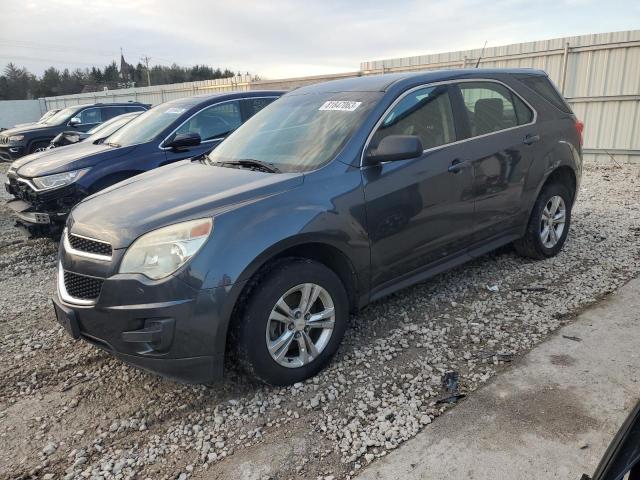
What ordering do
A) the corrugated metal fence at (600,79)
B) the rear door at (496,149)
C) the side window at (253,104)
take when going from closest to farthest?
the rear door at (496,149), the side window at (253,104), the corrugated metal fence at (600,79)

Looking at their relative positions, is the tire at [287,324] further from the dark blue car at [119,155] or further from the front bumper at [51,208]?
the front bumper at [51,208]

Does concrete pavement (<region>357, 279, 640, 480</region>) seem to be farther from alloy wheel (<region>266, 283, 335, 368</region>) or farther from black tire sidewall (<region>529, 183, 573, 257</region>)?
black tire sidewall (<region>529, 183, 573, 257</region>)

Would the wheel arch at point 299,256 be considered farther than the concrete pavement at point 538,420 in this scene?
Yes

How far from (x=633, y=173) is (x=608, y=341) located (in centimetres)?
810

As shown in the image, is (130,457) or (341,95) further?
(341,95)

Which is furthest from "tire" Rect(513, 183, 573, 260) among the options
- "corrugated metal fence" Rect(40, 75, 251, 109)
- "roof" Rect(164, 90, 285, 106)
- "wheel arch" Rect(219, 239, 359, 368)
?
"corrugated metal fence" Rect(40, 75, 251, 109)

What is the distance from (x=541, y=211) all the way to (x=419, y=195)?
1833 mm

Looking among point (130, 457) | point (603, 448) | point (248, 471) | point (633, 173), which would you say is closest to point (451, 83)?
point (603, 448)

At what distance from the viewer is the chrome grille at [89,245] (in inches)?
105

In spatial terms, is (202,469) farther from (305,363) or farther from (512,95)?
(512,95)

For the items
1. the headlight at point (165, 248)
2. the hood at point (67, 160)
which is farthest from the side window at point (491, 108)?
the hood at point (67, 160)

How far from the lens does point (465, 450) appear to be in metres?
2.36

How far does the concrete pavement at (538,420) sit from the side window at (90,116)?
12.9 metres

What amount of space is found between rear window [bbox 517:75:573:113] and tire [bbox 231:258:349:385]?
2964mm
